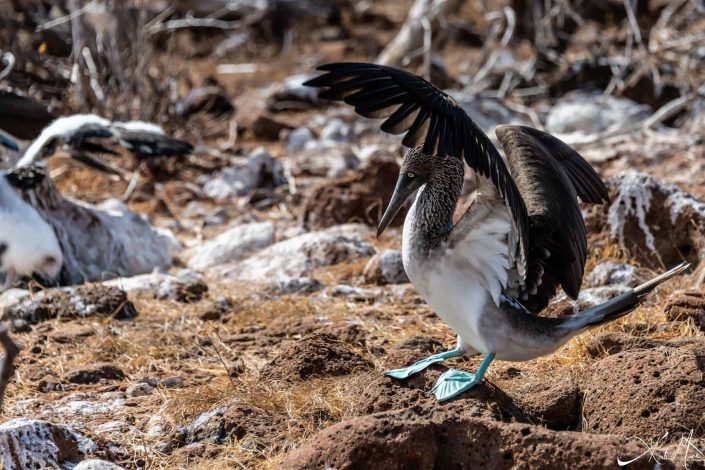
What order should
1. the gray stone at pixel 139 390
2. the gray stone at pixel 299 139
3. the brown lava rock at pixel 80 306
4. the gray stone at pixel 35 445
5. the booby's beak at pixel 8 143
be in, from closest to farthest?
the gray stone at pixel 35 445 < the gray stone at pixel 139 390 < the brown lava rock at pixel 80 306 < the booby's beak at pixel 8 143 < the gray stone at pixel 299 139

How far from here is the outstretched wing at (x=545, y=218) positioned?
4070 millimetres

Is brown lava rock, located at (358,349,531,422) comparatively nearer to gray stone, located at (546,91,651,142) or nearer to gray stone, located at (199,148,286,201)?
gray stone, located at (199,148,286,201)

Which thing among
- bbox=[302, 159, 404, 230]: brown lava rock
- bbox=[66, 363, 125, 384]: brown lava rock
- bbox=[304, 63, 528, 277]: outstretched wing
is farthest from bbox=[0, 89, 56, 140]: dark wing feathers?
bbox=[304, 63, 528, 277]: outstretched wing

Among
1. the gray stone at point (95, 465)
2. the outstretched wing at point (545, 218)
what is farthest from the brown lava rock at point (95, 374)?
the outstretched wing at point (545, 218)

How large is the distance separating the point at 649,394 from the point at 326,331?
169cm

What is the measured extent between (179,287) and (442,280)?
2713 mm

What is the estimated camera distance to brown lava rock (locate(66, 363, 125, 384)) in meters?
4.93

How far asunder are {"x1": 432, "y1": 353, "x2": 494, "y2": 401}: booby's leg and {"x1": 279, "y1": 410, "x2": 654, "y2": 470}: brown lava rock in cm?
34

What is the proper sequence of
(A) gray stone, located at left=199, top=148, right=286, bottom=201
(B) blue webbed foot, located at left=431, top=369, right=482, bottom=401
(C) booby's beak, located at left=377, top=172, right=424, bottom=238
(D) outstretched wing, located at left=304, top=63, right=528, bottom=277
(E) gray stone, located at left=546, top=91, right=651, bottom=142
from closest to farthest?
(D) outstretched wing, located at left=304, top=63, right=528, bottom=277
(B) blue webbed foot, located at left=431, top=369, right=482, bottom=401
(C) booby's beak, located at left=377, top=172, right=424, bottom=238
(A) gray stone, located at left=199, top=148, right=286, bottom=201
(E) gray stone, located at left=546, top=91, right=651, bottom=142

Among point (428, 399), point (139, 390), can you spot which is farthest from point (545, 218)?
point (139, 390)

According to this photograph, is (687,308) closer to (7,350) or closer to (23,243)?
(7,350)

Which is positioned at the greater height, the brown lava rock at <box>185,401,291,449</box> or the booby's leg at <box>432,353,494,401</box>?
the booby's leg at <box>432,353,494,401</box>

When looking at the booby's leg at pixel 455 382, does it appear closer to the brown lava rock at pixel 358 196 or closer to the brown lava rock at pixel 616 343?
the brown lava rock at pixel 616 343

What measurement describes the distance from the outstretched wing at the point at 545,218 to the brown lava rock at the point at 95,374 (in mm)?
1920
